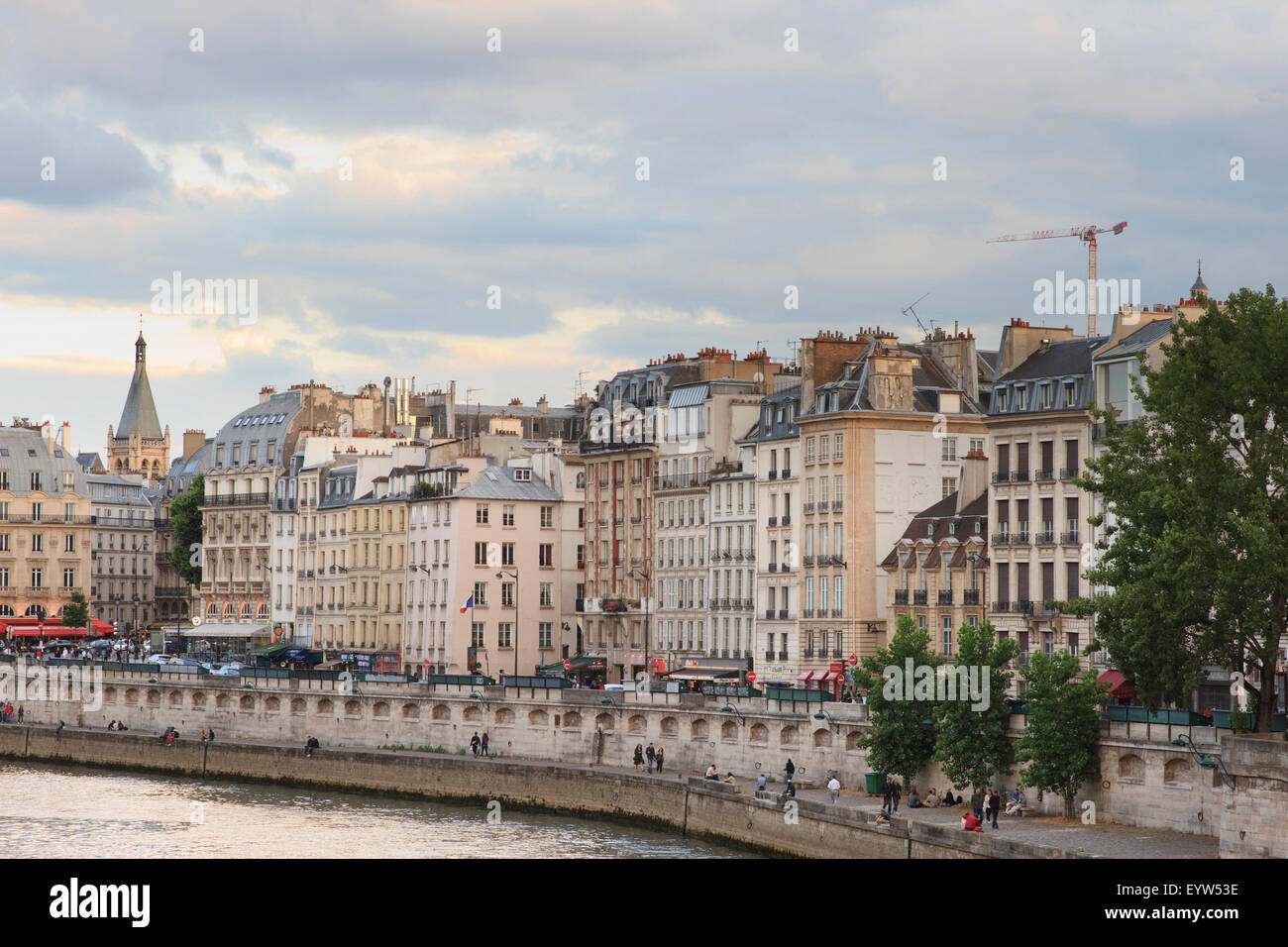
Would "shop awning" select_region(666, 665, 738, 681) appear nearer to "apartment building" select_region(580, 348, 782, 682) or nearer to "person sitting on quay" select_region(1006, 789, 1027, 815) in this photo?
"apartment building" select_region(580, 348, 782, 682)

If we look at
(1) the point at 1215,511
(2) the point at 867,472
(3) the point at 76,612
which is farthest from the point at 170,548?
(1) the point at 1215,511

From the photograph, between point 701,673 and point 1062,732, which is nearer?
point 1062,732

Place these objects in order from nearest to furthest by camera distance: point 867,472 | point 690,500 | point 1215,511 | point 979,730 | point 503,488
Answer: point 1215,511 < point 979,730 < point 867,472 < point 690,500 < point 503,488

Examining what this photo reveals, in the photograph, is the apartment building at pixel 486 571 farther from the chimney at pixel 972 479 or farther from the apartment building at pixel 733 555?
the chimney at pixel 972 479

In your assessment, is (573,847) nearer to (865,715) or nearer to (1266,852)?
(865,715)

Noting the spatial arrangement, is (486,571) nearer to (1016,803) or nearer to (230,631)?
(230,631)

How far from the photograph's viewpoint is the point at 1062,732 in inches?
2367

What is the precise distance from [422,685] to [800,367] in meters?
22.3

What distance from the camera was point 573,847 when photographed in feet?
223

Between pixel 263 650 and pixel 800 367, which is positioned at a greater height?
pixel 800 367

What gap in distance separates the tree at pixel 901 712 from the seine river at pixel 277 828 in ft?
17.0

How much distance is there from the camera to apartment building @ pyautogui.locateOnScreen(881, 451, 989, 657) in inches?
3292

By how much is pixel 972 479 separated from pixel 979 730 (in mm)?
24907
